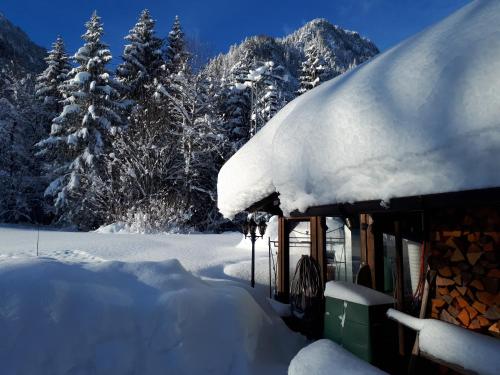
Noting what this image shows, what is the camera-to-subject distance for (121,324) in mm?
3305

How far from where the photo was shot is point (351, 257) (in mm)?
6039

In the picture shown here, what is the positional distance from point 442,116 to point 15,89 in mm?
26092

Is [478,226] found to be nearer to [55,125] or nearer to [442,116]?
[442,116]

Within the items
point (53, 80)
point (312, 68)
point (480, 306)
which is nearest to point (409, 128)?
point (480, 306)

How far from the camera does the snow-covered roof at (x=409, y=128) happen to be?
6.03 feet

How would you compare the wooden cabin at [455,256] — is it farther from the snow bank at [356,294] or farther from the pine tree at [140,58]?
the pine tree at [140,58]

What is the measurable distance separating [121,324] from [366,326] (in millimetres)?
2299

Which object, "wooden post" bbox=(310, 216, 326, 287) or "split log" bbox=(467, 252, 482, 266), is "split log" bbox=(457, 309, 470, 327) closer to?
"split log" bbox=(467, 252, 482, 266)

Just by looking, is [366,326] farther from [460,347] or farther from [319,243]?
[319,243]

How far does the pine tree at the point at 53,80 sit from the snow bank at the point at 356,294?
22848mm

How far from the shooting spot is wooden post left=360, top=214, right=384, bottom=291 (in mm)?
4145

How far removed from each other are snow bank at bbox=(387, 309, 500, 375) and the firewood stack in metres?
0.85

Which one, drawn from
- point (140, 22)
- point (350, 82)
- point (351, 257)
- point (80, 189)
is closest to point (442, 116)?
point (350, 82)

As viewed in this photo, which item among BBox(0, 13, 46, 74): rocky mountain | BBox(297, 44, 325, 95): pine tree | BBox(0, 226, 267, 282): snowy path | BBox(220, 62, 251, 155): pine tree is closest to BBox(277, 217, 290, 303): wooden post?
BBox(0, 226, 267, 282): snowy path
